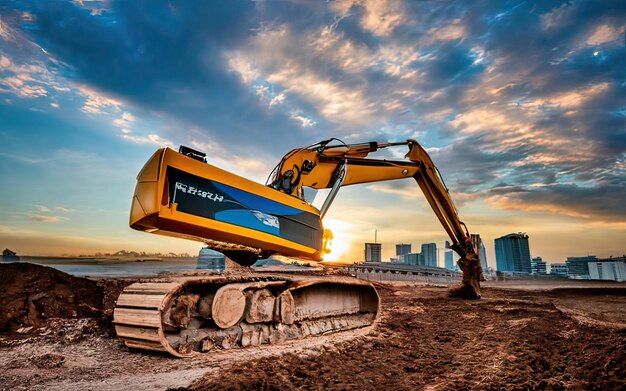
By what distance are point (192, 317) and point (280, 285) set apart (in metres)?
1.34

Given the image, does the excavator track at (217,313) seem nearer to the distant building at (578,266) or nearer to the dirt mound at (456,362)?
the dirt mound at (456,362)

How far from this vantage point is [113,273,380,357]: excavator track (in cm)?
374

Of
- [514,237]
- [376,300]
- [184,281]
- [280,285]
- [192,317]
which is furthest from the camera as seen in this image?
[514,237]

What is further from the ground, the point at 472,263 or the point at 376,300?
the point at 472,263

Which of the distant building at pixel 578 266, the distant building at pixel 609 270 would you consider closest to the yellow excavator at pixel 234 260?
the distant building at pixel 609 270

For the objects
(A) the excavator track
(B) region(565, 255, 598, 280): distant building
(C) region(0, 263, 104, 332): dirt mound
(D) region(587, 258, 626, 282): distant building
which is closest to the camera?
(A) the excavator track

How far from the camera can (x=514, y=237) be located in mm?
115375

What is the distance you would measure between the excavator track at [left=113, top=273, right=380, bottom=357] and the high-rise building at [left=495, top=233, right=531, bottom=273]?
5096 inches

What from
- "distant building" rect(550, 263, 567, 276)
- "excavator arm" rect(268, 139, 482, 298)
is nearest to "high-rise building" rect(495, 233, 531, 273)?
"distant building" rect(550, 263, 567, 276)

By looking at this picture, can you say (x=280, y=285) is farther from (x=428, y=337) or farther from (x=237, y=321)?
(x=428, y=337)

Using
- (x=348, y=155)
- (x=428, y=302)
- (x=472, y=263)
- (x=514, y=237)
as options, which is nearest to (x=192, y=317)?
(x=348, y=155)

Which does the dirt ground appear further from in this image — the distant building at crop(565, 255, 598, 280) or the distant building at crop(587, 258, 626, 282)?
the distant building at crop(565, 255, 598, 280)

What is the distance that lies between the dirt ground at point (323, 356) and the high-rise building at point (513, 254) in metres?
128

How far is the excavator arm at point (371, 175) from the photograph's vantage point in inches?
245
